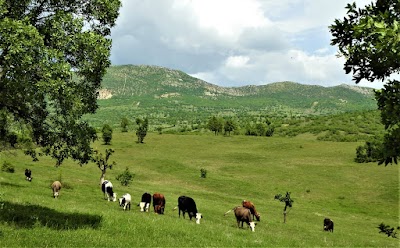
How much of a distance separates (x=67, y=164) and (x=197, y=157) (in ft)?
144

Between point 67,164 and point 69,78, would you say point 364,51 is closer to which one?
point 69,78

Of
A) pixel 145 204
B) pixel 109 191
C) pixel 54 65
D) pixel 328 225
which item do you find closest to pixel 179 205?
pixel 145 204

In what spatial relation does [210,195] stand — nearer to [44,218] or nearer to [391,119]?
[44,218]

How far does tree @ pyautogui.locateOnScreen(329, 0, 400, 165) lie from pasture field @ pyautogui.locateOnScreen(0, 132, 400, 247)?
477 inches

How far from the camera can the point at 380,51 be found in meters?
6.18

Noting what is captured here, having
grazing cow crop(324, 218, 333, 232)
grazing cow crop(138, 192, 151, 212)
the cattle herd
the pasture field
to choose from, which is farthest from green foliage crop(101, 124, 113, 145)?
grazing cow crop(324, 218, 333, 232)

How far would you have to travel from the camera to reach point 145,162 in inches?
3920

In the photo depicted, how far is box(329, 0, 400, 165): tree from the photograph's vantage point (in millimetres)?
5871

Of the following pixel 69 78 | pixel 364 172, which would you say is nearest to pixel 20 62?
pixel 69 78

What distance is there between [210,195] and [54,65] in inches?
1943

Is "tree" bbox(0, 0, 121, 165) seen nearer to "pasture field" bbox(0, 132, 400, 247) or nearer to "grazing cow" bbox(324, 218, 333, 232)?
"pasture field" bbox(0, 132, 400, 247)

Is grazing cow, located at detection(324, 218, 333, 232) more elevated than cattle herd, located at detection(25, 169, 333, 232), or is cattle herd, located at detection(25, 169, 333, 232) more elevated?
cattle herd, located at detection(25, 169, 333, 232)

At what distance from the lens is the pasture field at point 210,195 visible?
17.4 m

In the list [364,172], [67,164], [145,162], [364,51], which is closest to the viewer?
[364,51]
